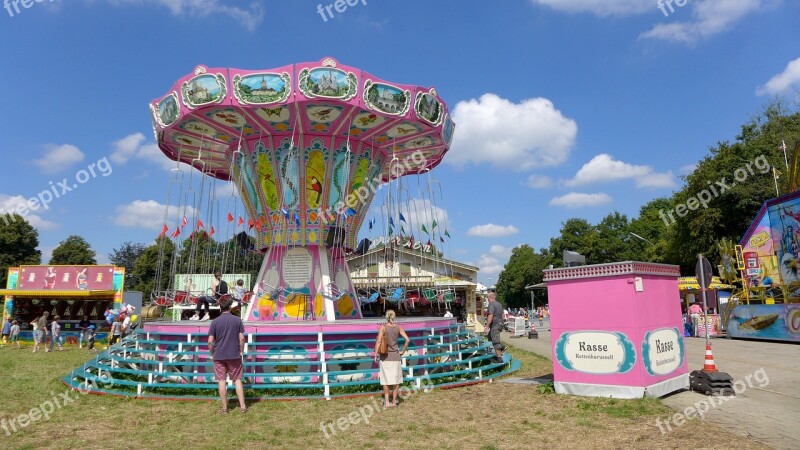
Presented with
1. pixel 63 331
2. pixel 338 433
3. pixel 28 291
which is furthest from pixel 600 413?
pixel 28 291

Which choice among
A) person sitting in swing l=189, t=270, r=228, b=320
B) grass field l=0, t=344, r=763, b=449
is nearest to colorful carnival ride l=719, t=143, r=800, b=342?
grass field l=0, t=344, r=763, b=449

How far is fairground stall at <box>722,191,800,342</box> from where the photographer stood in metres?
19.2

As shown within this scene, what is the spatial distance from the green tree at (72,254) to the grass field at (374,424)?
2422 inches

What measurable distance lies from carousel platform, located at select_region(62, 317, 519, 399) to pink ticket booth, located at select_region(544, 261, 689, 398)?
2.47 metres

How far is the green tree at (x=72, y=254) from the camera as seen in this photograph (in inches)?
2454

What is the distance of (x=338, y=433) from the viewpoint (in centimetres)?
676

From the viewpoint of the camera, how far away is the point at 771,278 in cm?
2302

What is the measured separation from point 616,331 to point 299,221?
912cm

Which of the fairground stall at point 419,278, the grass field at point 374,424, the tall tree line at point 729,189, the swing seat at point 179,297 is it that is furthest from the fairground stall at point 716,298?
the swing seat at point 179,297

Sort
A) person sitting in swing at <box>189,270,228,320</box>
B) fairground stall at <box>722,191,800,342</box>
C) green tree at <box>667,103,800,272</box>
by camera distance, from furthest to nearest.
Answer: green tree at <box>667,103,800,272</box>
fairground stall at <box>722,191,800,342</box>
person sitting in swing at <box>189,270,228,320</box>

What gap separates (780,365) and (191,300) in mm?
15599

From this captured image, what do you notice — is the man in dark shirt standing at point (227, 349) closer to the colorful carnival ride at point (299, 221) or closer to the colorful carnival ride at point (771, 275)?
the colorful carnival ride at point (299, 221)

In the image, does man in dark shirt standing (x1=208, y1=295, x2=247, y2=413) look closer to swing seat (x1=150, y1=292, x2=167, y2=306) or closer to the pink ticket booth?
the pink ticket booth

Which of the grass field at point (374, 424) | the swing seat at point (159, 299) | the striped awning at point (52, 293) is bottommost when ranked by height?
the grass field at point (374, 424)
